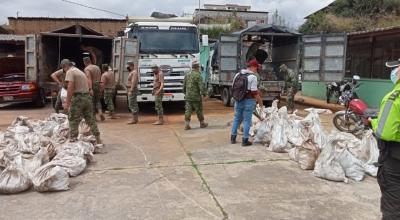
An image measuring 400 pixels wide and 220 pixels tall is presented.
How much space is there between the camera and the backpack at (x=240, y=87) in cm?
766

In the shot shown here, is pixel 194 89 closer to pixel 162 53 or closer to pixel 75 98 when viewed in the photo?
pixel 162 53

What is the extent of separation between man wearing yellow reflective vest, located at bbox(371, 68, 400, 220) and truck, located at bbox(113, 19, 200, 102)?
9290 mm

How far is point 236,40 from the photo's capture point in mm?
13953

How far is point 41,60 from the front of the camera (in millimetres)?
13680

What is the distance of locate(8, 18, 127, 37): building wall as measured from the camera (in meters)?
31.5

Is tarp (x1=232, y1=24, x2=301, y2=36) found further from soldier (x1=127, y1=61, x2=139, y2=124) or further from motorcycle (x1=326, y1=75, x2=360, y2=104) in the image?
soldier (x1=127, y1=61, x2=139, y2=124)

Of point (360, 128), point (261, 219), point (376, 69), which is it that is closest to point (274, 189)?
Result: point (261, 219)

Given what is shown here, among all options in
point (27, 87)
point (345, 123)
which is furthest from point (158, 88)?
point (27, 87)

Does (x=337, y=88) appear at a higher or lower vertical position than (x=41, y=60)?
lower

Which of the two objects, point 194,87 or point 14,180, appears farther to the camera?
point 194,87

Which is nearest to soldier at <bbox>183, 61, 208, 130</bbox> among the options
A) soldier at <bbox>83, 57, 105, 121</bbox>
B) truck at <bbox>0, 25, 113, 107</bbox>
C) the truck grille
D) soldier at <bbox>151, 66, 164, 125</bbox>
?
soldier at <bbox>151, 66, 164, 125</bbox>

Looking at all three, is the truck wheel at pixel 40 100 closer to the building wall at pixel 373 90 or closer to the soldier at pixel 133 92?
the soldier at pixel 133 92

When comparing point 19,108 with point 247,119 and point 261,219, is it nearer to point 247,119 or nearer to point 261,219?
point 247,119

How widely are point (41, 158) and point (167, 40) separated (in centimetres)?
717
